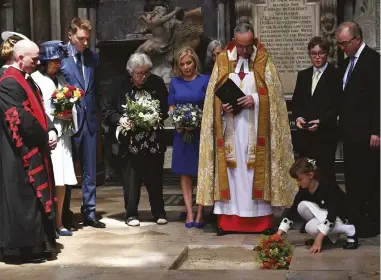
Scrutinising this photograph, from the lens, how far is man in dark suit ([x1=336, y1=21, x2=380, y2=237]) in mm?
6746

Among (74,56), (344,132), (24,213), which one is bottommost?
(24,213)

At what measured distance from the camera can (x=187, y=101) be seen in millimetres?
7676

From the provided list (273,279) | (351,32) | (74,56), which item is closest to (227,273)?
(273,279)

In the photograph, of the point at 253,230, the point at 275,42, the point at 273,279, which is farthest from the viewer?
the point at 275,42

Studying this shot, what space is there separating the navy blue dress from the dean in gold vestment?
0.29 meters

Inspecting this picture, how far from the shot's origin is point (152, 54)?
11.4 meters

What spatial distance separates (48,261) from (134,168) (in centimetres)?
177

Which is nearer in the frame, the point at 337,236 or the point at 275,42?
the point at 337,236

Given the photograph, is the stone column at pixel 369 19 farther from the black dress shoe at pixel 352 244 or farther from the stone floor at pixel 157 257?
the black dress shoe at pixel 352 244

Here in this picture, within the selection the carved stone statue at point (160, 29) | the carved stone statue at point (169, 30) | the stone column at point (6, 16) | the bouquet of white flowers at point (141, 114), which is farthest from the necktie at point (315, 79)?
the stone column at point (6, 16)

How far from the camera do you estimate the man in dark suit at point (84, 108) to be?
7672 mm

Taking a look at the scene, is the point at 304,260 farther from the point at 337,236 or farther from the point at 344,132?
the point at 344,132

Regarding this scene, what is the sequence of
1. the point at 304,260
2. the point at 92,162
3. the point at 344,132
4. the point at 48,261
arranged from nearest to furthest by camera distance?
the point at 304,260 < the point at 48,261 < the point at 344,132 < the point at 92,162

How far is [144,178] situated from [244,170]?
1.16m
